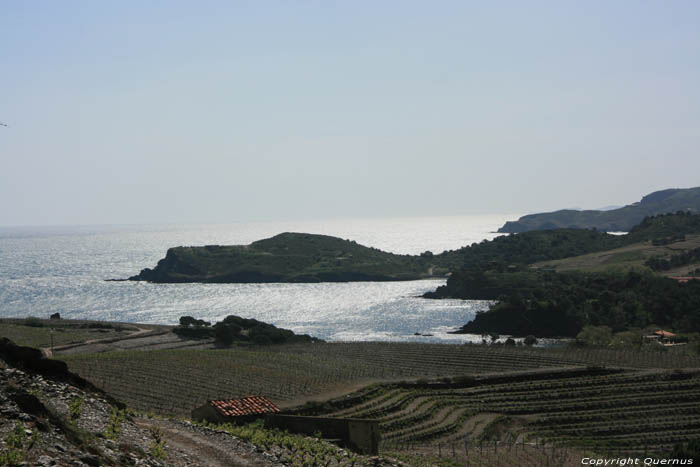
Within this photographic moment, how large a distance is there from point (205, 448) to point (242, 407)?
11002 mm

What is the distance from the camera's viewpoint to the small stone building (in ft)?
101

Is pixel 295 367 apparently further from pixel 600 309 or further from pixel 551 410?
pixel 600 309

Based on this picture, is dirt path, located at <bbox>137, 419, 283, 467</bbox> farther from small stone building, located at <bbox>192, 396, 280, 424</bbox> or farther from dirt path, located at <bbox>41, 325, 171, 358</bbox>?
dirt path, located at <bbox>41, 325, 171, 358</bbox>

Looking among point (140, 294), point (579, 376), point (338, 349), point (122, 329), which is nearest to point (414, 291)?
point (140, 294)

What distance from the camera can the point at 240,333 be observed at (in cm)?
9900

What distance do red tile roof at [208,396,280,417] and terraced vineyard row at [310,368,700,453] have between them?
30.2ft

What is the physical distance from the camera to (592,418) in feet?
158

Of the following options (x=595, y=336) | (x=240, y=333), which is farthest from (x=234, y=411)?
(x=595, y=336)

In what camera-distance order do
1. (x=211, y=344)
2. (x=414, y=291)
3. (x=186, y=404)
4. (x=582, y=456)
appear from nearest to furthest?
(x=582, y=456), (x=186, y=404), (x=211, y=344), (x=414, y=291)

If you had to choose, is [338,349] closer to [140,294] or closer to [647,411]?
[647,411]

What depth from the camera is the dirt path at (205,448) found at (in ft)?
62.4

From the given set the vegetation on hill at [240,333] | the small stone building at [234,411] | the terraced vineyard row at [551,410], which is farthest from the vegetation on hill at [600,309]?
the small stone building at [234,411]

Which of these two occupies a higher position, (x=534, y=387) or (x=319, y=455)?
(x=319, y=455)

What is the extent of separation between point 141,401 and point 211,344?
46453 millimetres
